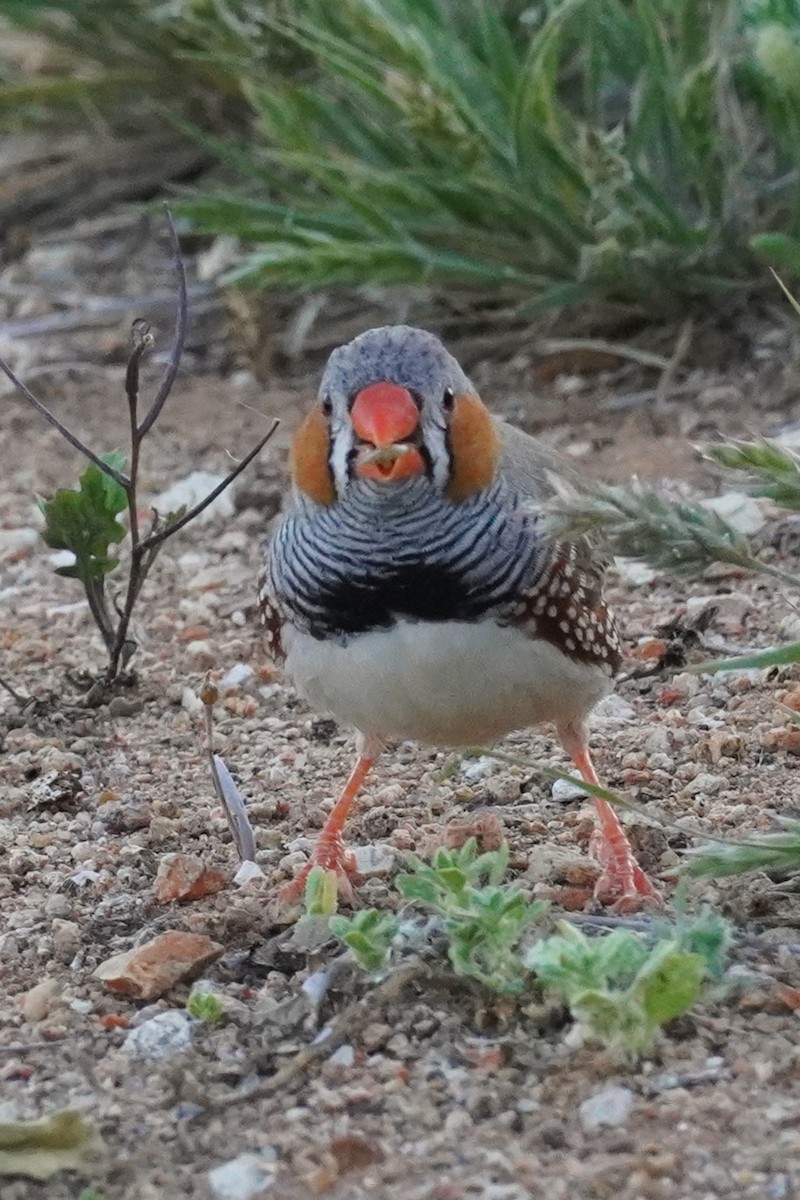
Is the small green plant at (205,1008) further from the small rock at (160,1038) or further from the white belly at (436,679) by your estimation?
the white belly at (436,679)

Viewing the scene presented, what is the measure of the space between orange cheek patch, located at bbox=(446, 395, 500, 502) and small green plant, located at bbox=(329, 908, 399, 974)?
0.78m

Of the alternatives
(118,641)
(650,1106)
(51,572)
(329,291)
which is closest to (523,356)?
(329,291)

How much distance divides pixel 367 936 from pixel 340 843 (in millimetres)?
677

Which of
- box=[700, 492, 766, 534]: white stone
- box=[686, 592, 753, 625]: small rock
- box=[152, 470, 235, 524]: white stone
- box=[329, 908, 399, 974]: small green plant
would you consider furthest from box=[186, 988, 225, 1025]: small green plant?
box=[152, 470, 235, 524]: white stone

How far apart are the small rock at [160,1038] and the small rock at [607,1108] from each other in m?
0.61

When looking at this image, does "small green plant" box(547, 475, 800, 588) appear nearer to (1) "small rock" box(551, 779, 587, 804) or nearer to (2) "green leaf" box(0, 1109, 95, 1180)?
(2) "green leaf" box(0, 1109, 95, 1180)

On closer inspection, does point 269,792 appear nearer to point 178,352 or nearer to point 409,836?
point 409,836

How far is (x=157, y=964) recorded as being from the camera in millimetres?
3006

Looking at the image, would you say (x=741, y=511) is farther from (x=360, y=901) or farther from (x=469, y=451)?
(x=360, y=901)

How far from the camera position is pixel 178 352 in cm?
390

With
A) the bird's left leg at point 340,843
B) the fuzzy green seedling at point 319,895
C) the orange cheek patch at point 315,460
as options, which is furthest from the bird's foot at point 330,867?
the orange cheek patch at point 315,460

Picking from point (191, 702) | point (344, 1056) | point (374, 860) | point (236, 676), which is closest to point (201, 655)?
point (236, 676)

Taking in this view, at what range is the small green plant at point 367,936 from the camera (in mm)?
2824

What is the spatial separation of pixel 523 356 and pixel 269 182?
99cm
